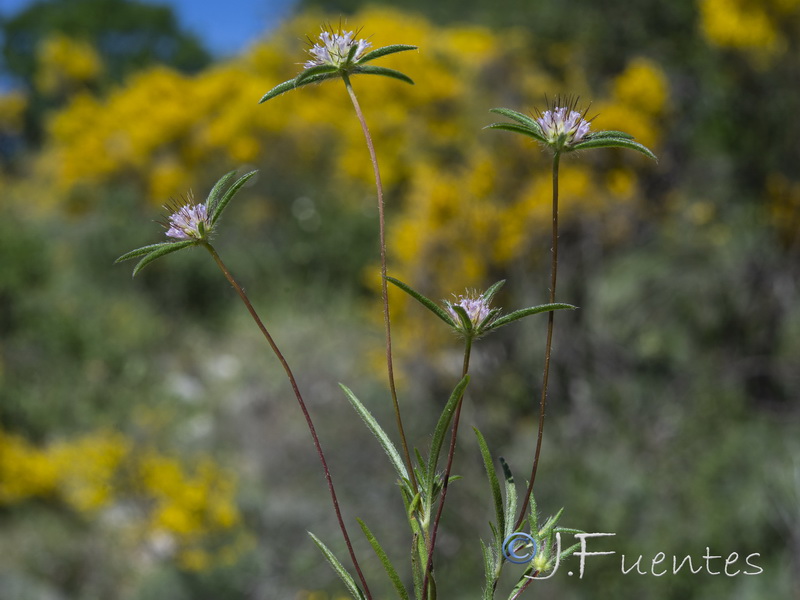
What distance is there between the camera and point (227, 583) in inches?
152

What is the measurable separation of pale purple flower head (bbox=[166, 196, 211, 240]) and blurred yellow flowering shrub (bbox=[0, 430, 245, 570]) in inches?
146

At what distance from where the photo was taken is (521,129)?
0.57 m

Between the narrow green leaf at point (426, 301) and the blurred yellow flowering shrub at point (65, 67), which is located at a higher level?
the blurred yellow flowering shrub at point (65, 67)

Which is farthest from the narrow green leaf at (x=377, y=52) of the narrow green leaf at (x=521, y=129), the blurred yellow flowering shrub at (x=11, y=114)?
the blurred yellow flowering shrub at (x=11, y=114)

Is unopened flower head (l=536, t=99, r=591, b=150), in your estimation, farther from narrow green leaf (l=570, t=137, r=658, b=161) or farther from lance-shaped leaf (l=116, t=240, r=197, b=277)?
lance-shaped leaf (l=116, t=240, r=197, b=277)

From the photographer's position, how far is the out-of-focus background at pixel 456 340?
3.84 meters

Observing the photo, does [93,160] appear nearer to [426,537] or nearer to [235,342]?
[235,342]

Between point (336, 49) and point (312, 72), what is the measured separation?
38 mm

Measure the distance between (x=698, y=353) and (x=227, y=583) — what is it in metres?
3.33

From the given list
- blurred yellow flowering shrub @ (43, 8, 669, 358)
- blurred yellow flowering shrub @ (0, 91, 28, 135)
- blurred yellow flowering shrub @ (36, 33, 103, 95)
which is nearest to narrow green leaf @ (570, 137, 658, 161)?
blurred yellow flowering shrub @ (43, 8, 669, 358)

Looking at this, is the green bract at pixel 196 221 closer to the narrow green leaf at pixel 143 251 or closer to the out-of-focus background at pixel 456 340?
the narrow green leaf at pixel 143 251

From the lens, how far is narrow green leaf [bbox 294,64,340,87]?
60 centimetres

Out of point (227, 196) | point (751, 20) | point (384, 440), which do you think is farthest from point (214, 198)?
point (751, 20)

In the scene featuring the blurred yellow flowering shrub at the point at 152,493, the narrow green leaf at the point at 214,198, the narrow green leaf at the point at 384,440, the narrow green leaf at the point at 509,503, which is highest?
the blurred yellow flowering shrub at the point at 152,493
